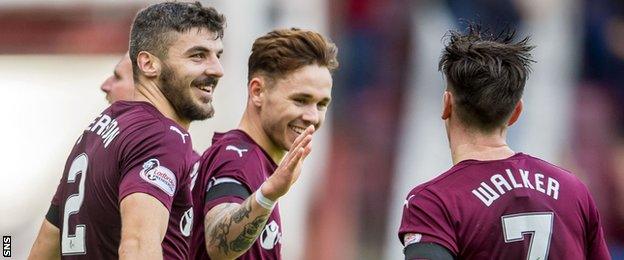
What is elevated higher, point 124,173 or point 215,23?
point 215,23

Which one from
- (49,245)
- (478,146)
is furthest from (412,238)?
(49,245)

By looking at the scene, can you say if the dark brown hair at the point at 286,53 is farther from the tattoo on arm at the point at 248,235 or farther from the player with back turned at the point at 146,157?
the tattoo on arm at the point at 248,235

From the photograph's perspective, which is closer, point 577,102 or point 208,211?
point 208,211

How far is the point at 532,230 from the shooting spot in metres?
4.57

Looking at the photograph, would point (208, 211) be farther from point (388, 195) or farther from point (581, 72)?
point (581, 72)

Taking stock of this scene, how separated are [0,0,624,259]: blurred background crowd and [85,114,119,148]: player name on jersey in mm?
4636

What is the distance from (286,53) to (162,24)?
2.75 ft

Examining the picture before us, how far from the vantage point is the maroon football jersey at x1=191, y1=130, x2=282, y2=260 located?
5.84m

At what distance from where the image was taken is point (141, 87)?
18.8 ft

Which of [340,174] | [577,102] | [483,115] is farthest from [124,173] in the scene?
[577,102]

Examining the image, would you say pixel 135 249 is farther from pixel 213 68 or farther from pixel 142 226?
pixel 213 68

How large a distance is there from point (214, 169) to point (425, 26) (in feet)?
15.9

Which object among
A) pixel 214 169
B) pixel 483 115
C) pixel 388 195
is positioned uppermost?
pixel 483 115

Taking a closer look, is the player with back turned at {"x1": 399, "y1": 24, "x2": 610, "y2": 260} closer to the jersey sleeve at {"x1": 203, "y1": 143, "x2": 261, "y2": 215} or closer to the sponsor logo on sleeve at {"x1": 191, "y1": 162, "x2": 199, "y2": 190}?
the jersey sleeve at {"x1": 203, "y1": 143, "x2": 261, "y2": 215}
